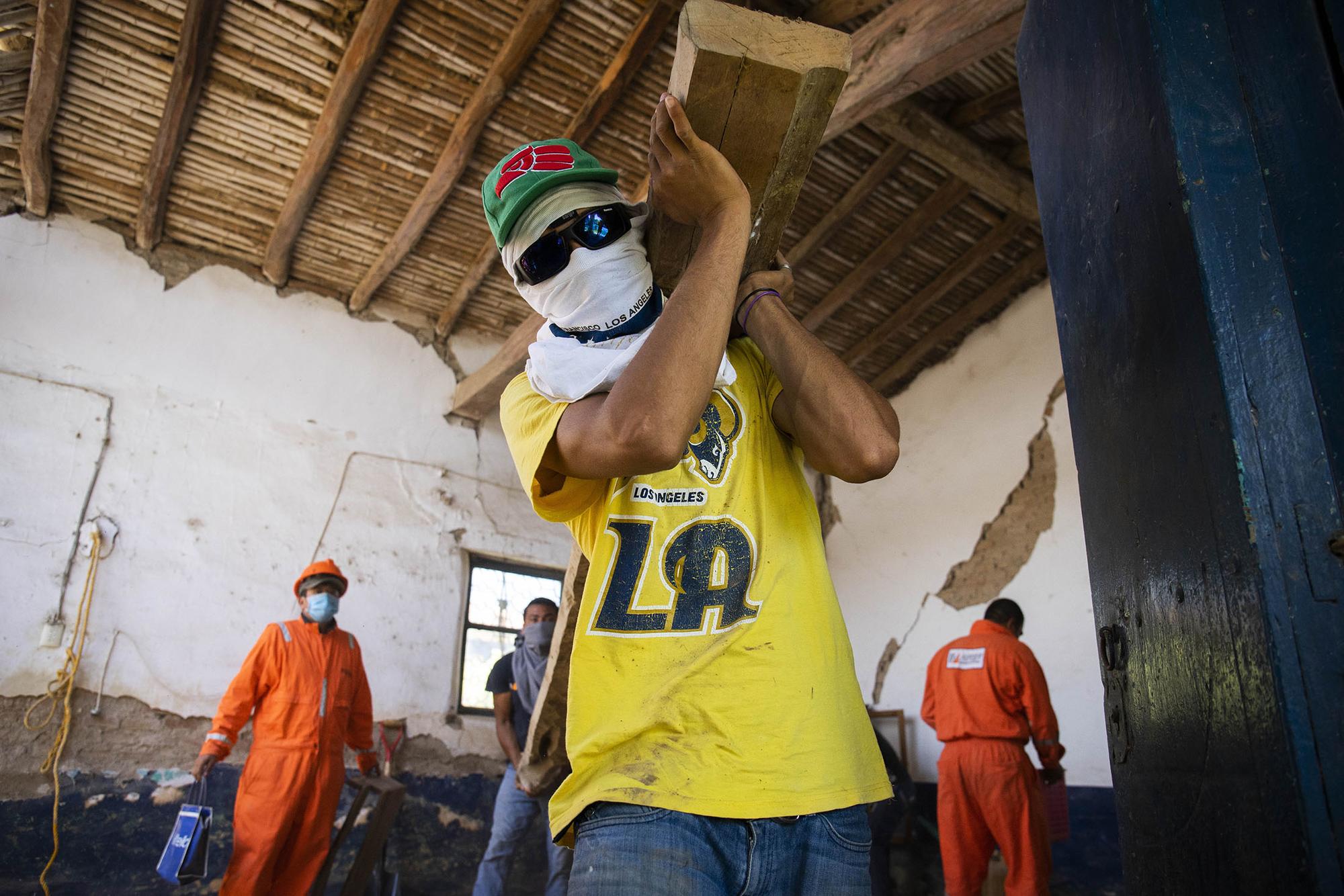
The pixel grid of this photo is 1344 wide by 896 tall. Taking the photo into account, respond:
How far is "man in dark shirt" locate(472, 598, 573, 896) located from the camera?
4.59 meters

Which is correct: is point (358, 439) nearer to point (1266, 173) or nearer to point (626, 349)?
point (626, 349)

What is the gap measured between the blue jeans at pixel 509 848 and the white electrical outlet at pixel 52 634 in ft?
8.01

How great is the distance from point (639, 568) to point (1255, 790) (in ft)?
2.31

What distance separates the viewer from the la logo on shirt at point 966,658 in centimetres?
450

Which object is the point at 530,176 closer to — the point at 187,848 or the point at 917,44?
the point at 917,44

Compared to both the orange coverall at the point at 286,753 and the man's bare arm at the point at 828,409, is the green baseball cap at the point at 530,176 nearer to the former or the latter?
the man's bare arm at the point at 828,409

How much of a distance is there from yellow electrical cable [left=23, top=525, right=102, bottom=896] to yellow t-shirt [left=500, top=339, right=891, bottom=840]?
4466 mm

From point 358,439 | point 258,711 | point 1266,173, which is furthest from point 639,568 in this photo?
point 358,439

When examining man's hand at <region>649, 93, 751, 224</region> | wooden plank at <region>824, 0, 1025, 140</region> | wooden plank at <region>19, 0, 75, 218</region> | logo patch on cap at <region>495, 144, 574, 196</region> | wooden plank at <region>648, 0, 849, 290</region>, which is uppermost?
wooden plank at <region>19, 0, 75, 218</region>

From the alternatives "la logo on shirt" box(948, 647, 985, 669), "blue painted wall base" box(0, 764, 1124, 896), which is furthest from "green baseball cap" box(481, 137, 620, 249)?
"blue painted wall base" box(0, 764, 1124, 896)

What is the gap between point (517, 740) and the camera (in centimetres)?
513

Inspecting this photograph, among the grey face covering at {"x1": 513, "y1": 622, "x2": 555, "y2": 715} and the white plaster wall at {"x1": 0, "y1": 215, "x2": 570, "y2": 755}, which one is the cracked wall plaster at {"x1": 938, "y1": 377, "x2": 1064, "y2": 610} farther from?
the white plaster wall at {"x1": 0, "y1": 215, "x2": 570, "y2": 755}

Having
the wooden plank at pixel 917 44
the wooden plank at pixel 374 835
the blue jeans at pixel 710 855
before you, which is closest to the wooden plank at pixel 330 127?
the wooden plank at pixel 917 44

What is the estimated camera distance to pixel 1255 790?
692 mm
